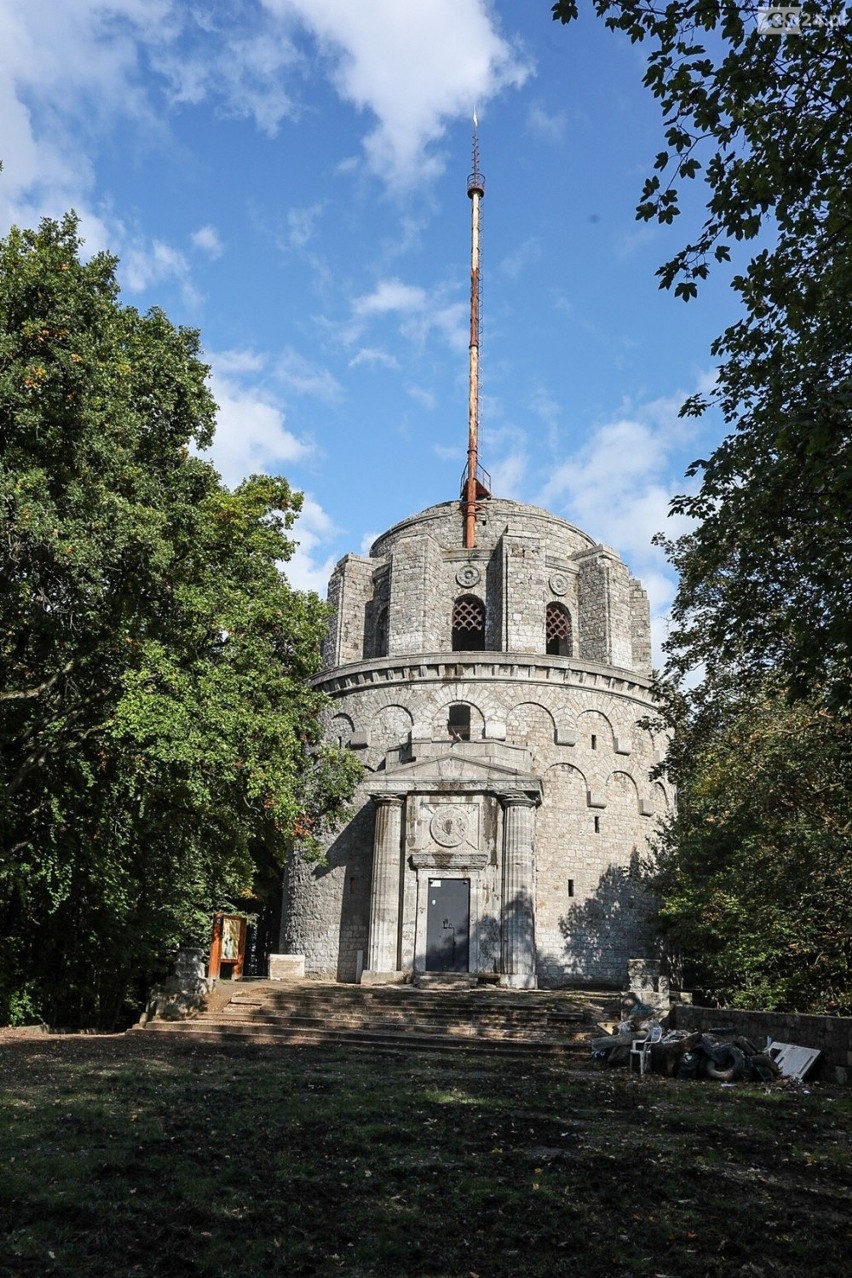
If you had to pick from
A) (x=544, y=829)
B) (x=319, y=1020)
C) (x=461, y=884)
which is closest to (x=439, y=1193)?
(x=319, y=1020)

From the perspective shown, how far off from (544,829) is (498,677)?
5.04 m

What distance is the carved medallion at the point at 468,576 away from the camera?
33750mm

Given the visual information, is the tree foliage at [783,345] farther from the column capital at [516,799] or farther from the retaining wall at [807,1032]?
the column capital at [516,799]

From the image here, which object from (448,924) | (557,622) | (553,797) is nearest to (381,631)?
(557,622)

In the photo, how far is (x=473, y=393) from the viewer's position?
38.2 meters

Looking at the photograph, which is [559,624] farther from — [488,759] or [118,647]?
[118,647]

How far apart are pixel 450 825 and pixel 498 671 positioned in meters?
5.92

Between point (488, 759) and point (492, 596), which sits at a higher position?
point (492, 596)

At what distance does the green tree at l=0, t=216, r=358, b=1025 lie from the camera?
1349cm

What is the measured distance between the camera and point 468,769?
26906mm

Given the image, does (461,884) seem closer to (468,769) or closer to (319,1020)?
(468,769)

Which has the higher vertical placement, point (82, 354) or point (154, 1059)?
point (82, 354)

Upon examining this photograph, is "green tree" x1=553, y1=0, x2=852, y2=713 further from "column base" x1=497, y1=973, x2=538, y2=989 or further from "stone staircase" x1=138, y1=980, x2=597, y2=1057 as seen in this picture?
"column base" x1=497, y1=973, x2=538, y2=989

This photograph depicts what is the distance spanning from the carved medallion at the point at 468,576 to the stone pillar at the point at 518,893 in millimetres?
9754
